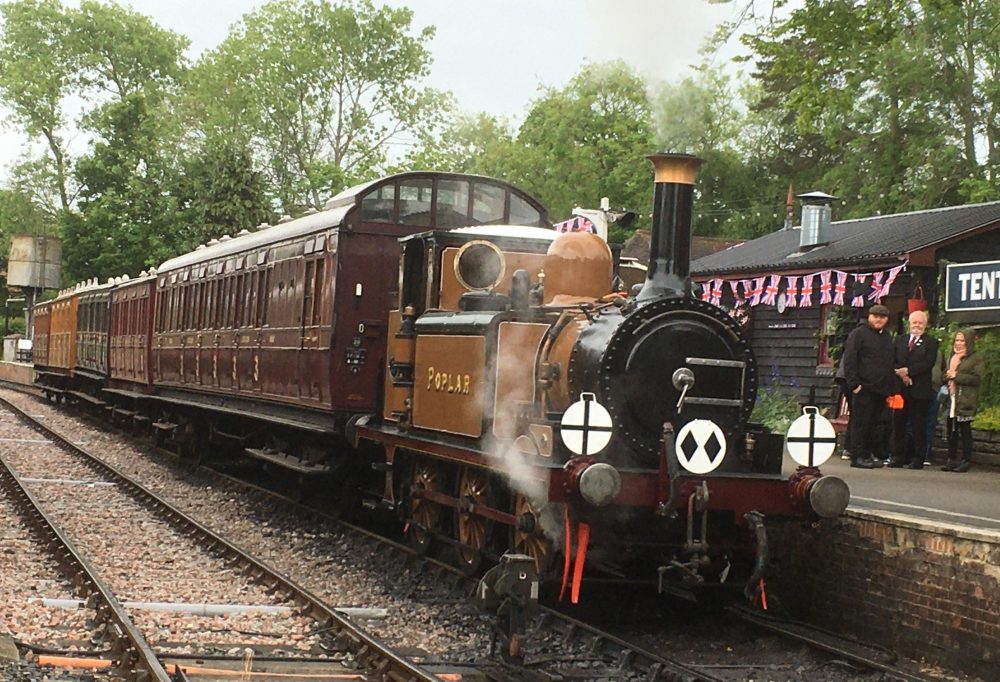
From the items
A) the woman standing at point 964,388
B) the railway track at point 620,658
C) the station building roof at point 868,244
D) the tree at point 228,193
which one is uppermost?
the tree at point 228,193

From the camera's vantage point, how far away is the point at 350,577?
34.0 ft

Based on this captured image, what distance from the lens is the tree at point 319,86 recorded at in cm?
5259

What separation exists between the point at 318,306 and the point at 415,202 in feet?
4.30

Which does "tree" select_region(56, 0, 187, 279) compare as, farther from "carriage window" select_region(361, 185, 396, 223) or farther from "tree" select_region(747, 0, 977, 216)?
"carriage window" select_region(361, 185, 396, 223)

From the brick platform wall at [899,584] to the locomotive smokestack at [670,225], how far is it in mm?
1905

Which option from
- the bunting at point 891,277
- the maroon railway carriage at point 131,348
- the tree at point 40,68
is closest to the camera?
the bunting at point 891,277

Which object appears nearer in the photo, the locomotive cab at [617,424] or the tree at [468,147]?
the locomotive cab at [617,424]

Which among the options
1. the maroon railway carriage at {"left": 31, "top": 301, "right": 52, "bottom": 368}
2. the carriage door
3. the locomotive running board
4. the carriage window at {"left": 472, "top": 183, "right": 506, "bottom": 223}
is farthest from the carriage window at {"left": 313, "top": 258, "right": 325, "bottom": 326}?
the maroon railway carriage at {"left": 31, "top": 301, "right": 52, "bottom": 368}

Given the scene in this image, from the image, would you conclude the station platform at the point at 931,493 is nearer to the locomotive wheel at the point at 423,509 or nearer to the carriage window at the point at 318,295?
the locomotive wheel at the point at 423,509

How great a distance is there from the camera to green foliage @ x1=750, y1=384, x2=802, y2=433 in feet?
62.7

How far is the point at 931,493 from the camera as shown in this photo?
11.2 m

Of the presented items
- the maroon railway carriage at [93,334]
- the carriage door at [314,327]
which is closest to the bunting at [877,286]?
→ the carriage door at [314,327]

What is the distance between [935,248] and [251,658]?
46.5ft

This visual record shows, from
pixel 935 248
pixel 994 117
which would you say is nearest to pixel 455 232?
pixel 935 248
